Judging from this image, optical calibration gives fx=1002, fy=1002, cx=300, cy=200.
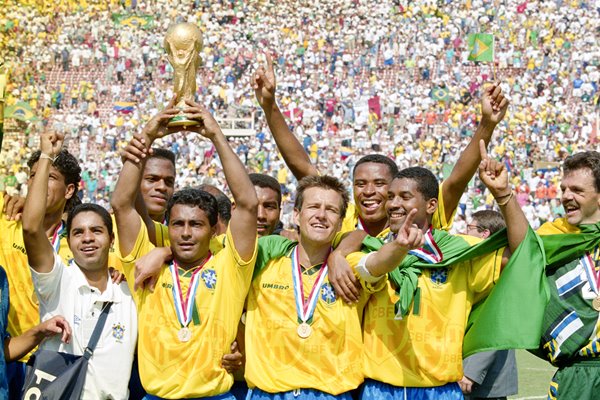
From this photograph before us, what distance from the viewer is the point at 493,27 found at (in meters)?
35.7

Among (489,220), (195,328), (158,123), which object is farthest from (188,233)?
(489,220)

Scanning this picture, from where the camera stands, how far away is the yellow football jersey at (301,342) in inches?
200

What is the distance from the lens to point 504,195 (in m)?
4.99

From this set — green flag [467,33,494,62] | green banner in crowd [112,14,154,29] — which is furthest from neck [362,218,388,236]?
green banner in crowd [112,14,154,29]

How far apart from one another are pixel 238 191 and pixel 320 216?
1.51 ft

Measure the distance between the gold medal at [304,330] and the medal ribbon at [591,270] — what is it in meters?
1.56

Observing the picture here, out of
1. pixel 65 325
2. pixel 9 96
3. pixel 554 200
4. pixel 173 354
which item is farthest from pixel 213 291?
pixel 9 96

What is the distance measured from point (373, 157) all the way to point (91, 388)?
2218 mm

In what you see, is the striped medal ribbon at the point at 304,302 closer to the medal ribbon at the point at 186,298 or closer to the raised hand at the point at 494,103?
the medal ribbon at the point at 186,298

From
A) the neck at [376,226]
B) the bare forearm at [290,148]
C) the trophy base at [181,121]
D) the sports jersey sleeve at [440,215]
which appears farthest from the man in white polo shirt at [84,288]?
the sports jersey sleeve at [440,215]

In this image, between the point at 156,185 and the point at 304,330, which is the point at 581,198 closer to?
the point at 304,330

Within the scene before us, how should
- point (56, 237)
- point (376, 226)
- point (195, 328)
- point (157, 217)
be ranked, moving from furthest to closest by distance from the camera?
point (157, 217), point (376, 226), point (56, 237), point (195, 328)

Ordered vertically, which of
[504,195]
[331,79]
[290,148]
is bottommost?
[504,195]

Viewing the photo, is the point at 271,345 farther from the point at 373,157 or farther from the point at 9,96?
the point at 9,96
